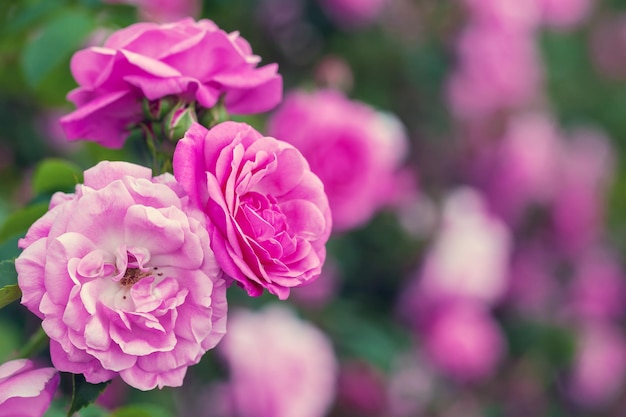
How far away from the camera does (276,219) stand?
0.58 metres

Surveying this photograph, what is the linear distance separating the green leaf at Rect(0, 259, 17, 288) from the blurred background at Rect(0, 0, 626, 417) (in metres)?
0.26

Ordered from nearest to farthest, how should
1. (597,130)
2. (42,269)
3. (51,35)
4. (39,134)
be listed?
(42,269), (51,35), (39,134), (597,130)

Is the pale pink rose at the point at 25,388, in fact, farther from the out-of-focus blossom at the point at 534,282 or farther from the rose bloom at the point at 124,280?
the out-of-focus blossom at the point at 534,282

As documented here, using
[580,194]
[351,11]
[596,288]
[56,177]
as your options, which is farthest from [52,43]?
[596,288]

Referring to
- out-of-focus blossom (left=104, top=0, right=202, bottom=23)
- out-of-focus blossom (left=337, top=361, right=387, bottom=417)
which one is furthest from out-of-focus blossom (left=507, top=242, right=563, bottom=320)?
out-of-focus blossom (left=104, top=0, right=202, bottom=23)

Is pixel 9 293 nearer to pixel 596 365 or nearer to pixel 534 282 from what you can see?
pixel 534 282

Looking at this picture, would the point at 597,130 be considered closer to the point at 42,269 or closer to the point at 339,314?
the point at 339,314

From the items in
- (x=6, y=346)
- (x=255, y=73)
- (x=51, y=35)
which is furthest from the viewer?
(x=6, y=346)

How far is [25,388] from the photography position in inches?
21.8

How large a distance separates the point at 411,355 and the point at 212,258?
1.23 metres

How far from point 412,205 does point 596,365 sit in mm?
680

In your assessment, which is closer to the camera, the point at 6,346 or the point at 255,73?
the point at 255,73

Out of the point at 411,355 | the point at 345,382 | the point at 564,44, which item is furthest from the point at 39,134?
the point at 564,44

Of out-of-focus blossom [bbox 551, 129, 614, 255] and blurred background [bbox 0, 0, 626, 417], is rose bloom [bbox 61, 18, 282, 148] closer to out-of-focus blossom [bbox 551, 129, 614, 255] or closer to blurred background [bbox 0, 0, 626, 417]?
blurred background [bbox 0, 0, 626, 417]
